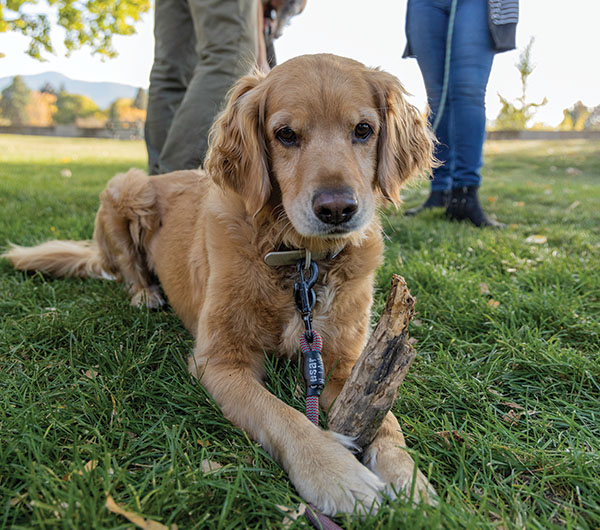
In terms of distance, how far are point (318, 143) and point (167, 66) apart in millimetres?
3150

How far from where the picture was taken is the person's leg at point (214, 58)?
3.69 metres

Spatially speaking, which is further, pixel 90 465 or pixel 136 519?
pixel 90 465

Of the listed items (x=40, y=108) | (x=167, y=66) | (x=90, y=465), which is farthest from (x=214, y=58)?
(x=40, y=108)

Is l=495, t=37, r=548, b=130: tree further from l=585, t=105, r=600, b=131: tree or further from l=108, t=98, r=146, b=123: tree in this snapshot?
l=108, t=98, r=146, b=123: tree

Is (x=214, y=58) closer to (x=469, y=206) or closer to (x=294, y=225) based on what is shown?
(x=294, y=225)

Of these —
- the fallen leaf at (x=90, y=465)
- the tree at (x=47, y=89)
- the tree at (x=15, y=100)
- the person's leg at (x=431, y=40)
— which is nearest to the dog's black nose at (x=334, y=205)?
the fallen leaf at (x=90, y=465)

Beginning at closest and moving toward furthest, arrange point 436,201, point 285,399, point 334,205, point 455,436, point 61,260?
point 455,436 → point 334,205 → point 285,399 → point 61,260 → point 436,201

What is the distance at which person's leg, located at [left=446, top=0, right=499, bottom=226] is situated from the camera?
14.4 feet

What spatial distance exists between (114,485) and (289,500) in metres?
0.48

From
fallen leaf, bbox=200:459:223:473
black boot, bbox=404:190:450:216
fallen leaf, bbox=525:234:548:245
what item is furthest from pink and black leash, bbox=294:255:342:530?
black boot, bbox=404:190:450:216

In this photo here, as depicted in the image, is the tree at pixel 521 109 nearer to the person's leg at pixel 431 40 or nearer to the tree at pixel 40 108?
the person's leg at pixel 431 40

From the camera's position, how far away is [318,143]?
1984 millimetres

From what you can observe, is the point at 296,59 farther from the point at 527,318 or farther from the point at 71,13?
the point at 71,13

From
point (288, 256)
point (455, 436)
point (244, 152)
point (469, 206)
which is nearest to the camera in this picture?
point (455, 436)
